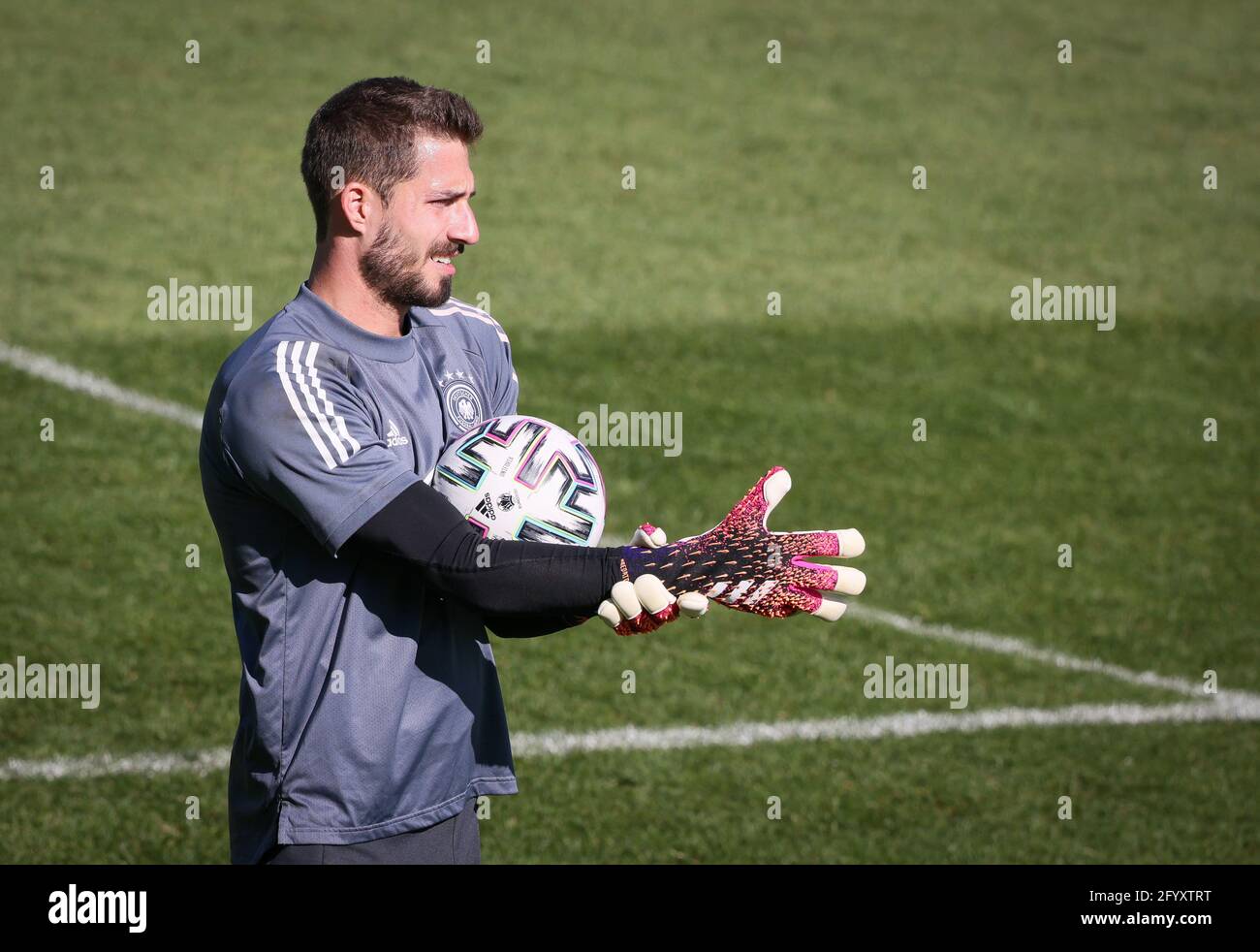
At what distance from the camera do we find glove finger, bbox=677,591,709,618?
3477 mm

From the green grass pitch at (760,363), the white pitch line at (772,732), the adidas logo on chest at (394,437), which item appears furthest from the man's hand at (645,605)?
the white pitch line at (772,732)

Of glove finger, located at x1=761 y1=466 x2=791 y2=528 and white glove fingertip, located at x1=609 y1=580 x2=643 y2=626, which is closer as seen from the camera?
white glove fingertip, located at x1=609 y1=580 x2=643 y2=626

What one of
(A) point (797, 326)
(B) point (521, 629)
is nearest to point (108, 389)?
(A) point (797, 326)

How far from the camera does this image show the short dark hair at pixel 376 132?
150 inches

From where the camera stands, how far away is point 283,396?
3.53 m

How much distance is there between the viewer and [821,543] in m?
3.60

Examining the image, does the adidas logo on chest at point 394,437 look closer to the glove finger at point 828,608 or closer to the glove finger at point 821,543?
the glove finger at point 821,543

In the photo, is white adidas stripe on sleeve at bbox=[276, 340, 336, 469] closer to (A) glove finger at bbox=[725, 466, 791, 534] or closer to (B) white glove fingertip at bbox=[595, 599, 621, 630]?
(B) white glove fingertip at bbox=[595, 599, 621, 630]

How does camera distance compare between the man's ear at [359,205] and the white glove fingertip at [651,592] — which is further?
the man's ear at [359,205]

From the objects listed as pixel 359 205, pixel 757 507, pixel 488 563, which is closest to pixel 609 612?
pixel 488 563

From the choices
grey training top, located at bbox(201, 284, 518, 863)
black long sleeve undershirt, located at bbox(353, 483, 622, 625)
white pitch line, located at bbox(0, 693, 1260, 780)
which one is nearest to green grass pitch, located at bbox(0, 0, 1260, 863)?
white pitch line, located at bbox(0, 693, 1260, 780)

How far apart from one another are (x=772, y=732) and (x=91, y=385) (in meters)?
6.13

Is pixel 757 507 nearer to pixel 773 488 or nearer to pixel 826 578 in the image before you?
pixel 773 488

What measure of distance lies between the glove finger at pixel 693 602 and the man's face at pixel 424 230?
107 centimetres
